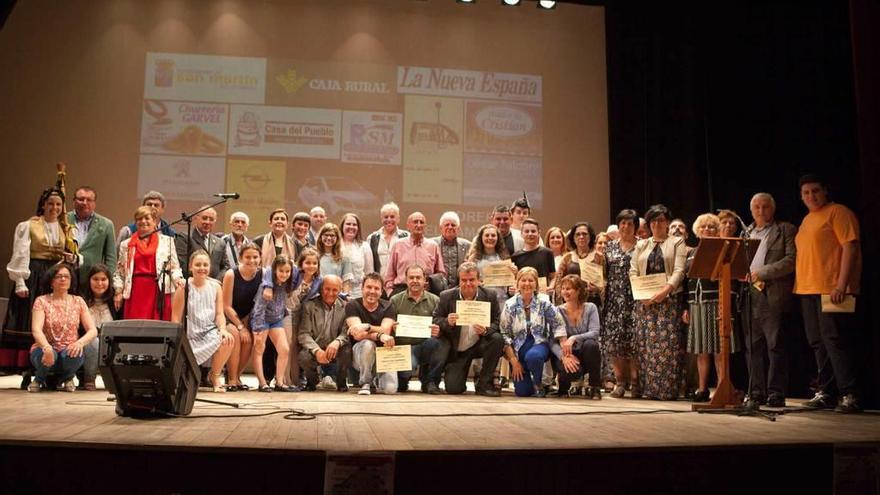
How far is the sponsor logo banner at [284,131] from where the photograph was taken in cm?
892

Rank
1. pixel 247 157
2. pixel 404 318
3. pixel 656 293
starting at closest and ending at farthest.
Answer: pixel 656 293
pixel 404 318
pixel 247 157

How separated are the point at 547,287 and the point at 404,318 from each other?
1399 millimetres

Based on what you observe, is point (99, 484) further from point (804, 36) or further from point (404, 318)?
point (804, 36)

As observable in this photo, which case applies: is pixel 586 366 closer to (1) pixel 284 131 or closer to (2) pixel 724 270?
(2) pixel 724 270

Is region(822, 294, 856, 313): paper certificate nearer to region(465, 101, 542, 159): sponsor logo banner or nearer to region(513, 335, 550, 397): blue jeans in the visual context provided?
region(513, 335, 550, 397): blue jeans

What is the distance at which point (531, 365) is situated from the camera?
20.1 ft

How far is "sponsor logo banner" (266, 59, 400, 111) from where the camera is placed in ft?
29.7

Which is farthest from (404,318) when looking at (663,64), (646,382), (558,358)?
(663,64)

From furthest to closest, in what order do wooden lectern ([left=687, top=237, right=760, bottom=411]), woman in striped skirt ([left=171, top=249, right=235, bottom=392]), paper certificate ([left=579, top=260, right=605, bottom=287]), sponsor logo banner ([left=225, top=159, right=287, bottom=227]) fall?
1. sponsor logo banner ([left=225, top=159, right=287, bottom=227])
2. paper certificate ([left=579, top=260, right=605, bottom=287])
3. woman in striped skirt ([left=171, top=249, right=235, bottom=392])
4. wooden lectern ([left=687, top=237, right=760, bottom=411])

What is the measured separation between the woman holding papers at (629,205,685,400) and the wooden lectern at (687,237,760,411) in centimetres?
109

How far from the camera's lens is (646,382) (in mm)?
5840

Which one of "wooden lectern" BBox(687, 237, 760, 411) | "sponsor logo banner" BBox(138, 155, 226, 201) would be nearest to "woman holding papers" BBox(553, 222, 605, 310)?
"wooden lectern" BBox(687, 237, 760, 411)

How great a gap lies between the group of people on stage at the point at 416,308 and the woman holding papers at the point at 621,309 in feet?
0.05

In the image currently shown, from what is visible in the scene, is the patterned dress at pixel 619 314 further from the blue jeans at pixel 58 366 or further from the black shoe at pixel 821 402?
the blue jeans at pixel 58 366
